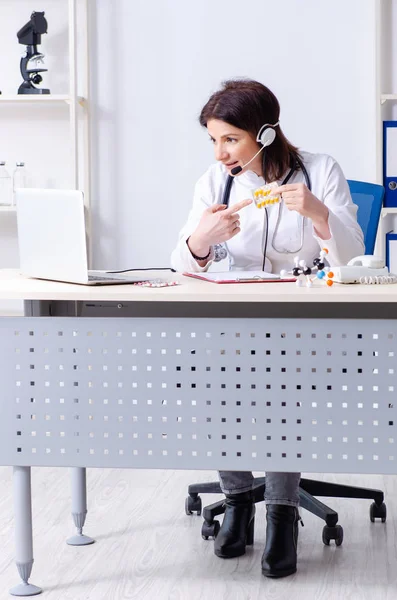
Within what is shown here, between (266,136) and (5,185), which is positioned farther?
(5,185)

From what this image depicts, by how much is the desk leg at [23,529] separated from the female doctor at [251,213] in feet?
1.67

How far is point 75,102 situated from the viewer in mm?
3607

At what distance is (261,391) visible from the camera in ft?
6.16

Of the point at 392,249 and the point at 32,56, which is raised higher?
the point at 32,56

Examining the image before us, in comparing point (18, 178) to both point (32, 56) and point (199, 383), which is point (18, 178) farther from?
point (199, 383)

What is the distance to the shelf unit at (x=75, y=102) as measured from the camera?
3.59m

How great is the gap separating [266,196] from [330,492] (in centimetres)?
92

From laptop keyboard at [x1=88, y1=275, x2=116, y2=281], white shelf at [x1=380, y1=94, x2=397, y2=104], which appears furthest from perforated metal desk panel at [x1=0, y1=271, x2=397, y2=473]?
white shelf at [x1=380, y1=94, x2=397, y2=104]

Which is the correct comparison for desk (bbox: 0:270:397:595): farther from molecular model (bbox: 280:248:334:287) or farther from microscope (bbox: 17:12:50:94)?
microscope (bbox: 17:12:50:94)

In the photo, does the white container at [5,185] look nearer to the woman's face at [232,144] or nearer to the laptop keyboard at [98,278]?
the woman's face at [232,144]

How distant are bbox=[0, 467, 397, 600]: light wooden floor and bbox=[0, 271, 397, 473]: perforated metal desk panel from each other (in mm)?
339

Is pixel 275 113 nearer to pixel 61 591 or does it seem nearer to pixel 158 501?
Answer: pixel 158 501

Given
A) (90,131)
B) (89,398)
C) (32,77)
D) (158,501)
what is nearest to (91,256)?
(90,131)

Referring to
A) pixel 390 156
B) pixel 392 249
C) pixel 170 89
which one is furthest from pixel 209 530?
pixel 170 89
